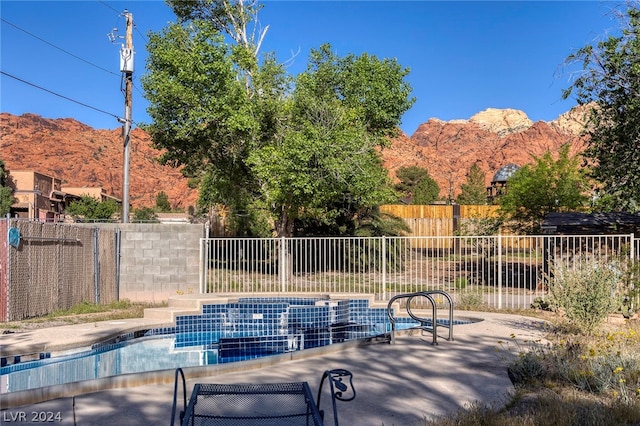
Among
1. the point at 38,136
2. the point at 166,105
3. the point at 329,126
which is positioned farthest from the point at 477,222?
the point at 38,136

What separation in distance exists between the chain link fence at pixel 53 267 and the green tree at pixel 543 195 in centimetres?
1429

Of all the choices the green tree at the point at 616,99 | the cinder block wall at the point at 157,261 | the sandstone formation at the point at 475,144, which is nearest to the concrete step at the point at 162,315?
the cinder block wall at the point at 157,261

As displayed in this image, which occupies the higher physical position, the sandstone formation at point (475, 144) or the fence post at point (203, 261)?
the sandstone formation at point (475, 144)

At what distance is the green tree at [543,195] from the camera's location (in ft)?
67.6

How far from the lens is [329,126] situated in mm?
17328

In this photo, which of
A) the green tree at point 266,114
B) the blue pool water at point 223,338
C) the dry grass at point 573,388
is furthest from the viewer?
the green tree at point 266,114

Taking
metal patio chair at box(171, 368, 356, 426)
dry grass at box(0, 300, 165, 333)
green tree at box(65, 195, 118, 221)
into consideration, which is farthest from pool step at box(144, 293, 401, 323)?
green tree at box(65, 195, 118, 221)

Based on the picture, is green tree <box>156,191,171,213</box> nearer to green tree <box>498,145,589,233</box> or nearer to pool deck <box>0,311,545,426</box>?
green tree <box>498,145,589,233</box>

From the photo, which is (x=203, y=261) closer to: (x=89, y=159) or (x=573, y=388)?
(x=573, y=388)

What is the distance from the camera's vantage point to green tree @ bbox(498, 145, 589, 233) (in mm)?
20609

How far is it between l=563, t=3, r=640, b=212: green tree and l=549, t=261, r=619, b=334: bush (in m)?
5.76

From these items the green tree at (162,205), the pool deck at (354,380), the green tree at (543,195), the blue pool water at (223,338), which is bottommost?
the blue pool water at (223,338)

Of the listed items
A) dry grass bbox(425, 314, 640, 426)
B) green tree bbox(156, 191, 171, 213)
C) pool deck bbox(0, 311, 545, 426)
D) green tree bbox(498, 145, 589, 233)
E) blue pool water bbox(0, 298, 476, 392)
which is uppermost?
green tree bbox(156, 191, 171, 213)

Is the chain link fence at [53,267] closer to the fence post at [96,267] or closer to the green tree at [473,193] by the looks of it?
the fence post at [96,267]
